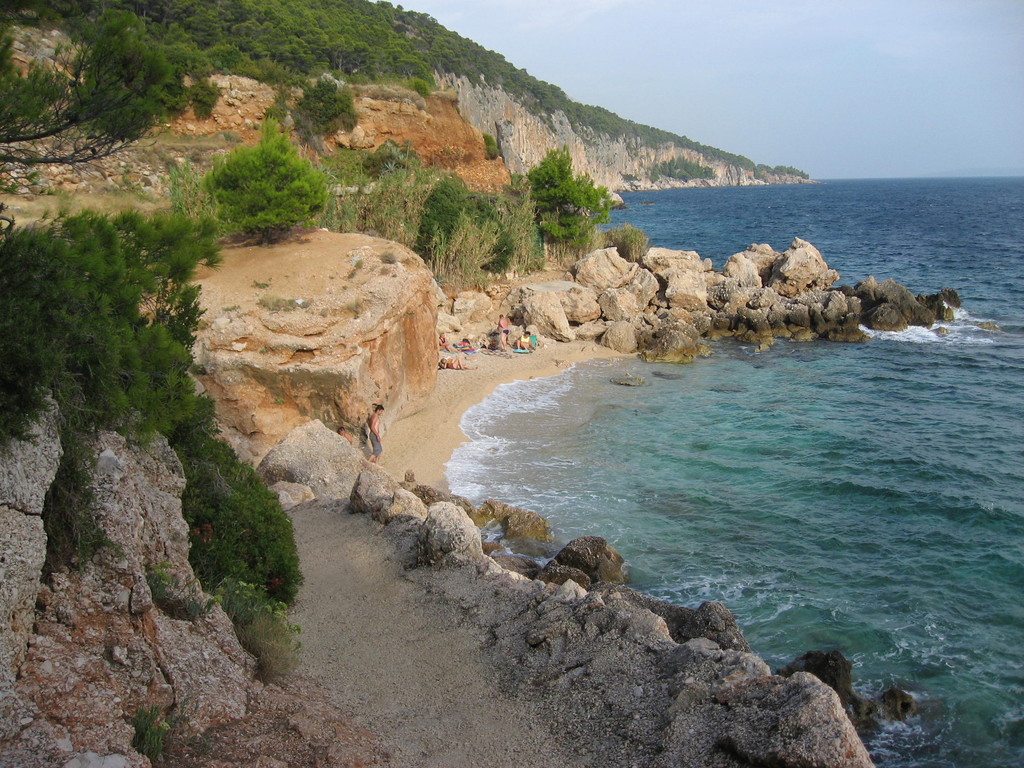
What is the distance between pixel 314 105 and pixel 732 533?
34.0 meters

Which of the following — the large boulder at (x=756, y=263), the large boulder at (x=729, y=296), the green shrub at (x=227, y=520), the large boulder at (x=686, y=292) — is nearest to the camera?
the green shrub at (x=227, y=520)

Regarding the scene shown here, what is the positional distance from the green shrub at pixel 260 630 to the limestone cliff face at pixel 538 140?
150 ft

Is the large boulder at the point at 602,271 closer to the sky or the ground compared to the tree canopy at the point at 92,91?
closer to the ground

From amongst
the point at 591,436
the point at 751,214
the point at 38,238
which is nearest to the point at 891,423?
the point at 591,436

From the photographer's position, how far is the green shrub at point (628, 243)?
35156 millimetres

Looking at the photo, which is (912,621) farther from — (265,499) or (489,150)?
(489,150)

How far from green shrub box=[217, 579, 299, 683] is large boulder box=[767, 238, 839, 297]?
30.1 meters

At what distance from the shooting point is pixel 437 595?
8.61 m

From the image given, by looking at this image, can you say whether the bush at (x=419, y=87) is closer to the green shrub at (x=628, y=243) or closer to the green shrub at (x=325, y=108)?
the green shrub at (x=325, y=108)

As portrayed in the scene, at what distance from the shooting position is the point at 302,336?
14406mm

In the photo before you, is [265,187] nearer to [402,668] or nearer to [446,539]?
[446,539]

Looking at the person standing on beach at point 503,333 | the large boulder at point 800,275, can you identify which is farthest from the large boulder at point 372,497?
the large boulder at point 800,275

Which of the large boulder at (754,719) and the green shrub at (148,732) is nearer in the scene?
the green shrub at (148,732)

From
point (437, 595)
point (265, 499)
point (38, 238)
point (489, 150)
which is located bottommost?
point (437, 595)
